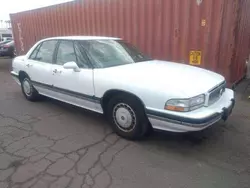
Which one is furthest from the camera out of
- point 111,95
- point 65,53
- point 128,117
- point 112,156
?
point 65,53

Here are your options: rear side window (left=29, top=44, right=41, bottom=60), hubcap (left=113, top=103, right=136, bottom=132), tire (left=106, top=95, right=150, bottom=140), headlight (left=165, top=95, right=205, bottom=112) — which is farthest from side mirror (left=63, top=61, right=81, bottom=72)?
rear side window (left=29, top=44, right=41, bottom=60)

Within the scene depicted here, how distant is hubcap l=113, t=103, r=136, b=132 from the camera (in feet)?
10.8

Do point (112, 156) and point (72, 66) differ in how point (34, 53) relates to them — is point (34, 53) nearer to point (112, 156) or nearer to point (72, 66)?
point (72, 66)

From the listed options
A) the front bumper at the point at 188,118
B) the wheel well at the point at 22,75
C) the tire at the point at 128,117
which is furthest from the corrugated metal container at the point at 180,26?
the tire at the point at 128,117

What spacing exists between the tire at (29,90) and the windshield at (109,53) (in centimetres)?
200

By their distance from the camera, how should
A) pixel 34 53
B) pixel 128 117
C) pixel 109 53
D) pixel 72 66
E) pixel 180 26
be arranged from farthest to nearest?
pixel 180 26 < pixel 34 53 < pixel 109 53 < pixel 72 66 < pixel 128 117

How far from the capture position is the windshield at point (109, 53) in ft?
12.3

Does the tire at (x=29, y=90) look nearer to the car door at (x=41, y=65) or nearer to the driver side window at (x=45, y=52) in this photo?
the car door at (x=41, y=65)

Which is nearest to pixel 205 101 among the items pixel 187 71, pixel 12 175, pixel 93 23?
pixel 187 71

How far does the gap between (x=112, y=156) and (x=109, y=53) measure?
Answer: 176 centimetres

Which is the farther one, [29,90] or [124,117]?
[29,90]

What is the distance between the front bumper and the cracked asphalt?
0.42m

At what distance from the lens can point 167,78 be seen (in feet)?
10.2

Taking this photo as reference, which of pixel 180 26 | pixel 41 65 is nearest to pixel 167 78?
pixel 41 65
